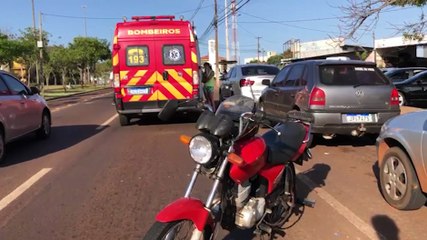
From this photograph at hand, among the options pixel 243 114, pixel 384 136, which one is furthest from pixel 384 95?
pixel 243 114

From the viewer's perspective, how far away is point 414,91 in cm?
1908

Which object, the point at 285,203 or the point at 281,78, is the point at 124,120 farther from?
the point at 285,203

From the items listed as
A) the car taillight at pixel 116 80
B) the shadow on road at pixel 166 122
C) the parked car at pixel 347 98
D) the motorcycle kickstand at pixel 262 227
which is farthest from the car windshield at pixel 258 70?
the motorcycle kickstand at pixel 262 227

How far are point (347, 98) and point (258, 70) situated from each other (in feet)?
30.3

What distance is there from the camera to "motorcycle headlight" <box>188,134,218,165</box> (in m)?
3.52

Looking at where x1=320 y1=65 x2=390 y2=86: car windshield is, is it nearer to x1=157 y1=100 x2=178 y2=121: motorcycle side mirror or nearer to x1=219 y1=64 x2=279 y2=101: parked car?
x1=157 y1=100 x2=178 y2=121: motorcycle side mirror

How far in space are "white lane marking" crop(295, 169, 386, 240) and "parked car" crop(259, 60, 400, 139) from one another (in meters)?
2.17

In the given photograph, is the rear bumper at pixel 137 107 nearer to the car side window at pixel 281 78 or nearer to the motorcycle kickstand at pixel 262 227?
the car side window at pixel 281 78

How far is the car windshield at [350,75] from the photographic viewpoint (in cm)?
907

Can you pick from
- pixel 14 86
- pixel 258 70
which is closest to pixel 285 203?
pixel 14 86

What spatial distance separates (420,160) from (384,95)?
406 centimetres

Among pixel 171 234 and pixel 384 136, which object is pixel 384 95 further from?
pixel 171 234

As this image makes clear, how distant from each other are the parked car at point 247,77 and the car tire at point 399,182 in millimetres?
10491

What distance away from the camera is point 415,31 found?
471 inches
